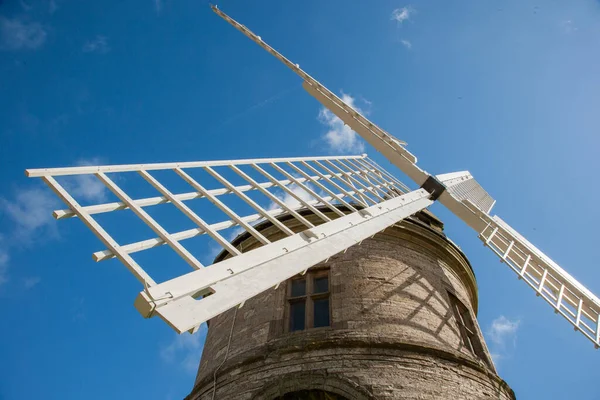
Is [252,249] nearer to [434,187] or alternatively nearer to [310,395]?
[310,395]

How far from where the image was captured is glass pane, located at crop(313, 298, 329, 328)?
7.53 metres

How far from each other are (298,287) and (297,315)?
0.69m

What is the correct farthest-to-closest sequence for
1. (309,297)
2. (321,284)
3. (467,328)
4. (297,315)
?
(467,328) < (321,284) < (309,297) < (297,315)

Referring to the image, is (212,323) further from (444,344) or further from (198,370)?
(444,344)

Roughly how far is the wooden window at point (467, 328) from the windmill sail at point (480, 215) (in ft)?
5.00

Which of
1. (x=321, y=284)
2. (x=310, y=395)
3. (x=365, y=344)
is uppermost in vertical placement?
(x=321, y=284)

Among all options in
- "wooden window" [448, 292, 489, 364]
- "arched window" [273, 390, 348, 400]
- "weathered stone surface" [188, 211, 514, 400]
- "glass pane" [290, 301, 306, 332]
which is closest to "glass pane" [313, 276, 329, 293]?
"weathered stone surface" [188, 211, 514, 400]

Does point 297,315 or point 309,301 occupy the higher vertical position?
point 309,301

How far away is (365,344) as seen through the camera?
21.9 ft

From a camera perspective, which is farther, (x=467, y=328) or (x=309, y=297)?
(x=467, y=328)

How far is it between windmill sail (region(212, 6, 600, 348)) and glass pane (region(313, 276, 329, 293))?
4.51 meters

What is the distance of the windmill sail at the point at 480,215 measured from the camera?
30.2ft

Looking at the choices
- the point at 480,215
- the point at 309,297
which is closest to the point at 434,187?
the point at 480,215

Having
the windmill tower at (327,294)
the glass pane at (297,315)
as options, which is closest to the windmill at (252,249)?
the windmill tower at (327,294)
